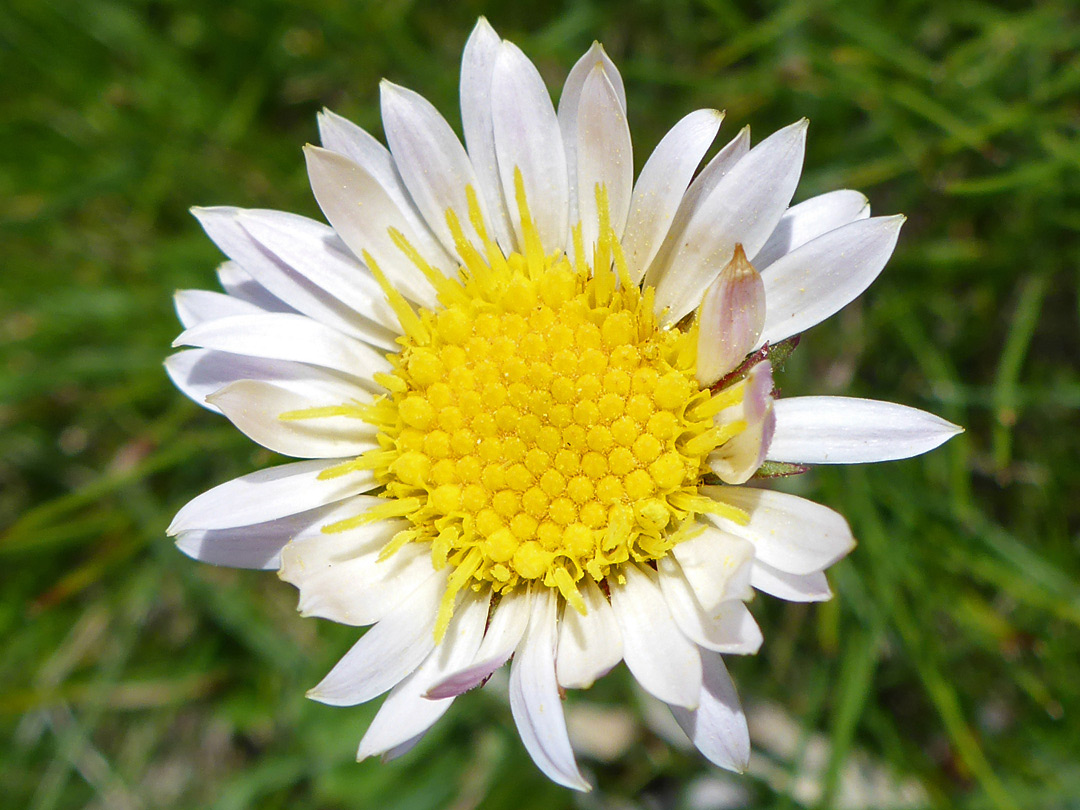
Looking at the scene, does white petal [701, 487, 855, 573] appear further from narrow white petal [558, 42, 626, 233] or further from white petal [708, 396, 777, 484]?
narrow white petal [558, 42, 626, 233]

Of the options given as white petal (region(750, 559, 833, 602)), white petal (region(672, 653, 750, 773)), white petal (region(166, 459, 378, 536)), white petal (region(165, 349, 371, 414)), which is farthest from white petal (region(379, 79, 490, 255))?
white petal (region(672, 653, 750, 773))

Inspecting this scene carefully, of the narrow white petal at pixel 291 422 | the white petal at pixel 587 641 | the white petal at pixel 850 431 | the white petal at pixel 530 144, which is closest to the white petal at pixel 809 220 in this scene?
the white petal at pixel 850 431

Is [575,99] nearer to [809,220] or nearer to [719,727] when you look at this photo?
[809,220]

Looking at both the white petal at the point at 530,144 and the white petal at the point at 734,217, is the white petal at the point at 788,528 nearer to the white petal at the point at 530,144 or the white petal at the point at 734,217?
the white petal at the point at 734,217

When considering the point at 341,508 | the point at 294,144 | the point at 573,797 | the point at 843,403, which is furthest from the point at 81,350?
the point at 843,403

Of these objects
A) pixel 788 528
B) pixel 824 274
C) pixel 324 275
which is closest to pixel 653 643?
pixel 788 528

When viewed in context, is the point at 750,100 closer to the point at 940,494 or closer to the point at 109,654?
the point at 940,494
